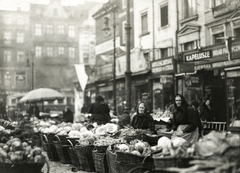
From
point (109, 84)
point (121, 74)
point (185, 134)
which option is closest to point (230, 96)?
point (185, 134)

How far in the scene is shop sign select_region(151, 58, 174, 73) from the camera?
18.1 meters

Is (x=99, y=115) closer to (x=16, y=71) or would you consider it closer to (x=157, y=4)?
(x=157, y=4)

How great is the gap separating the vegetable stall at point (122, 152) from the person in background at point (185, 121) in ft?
2.35

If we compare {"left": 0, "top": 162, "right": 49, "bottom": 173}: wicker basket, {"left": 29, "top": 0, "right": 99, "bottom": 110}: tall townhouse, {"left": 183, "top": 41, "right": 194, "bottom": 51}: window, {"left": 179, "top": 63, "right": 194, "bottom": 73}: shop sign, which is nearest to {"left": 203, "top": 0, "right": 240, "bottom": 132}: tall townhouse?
{"left": 179, "top": 63, "right": 194, "bottom": 73}: shop sign

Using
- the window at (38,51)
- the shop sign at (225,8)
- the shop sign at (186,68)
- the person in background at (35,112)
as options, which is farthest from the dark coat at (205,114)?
the window at (38,51)

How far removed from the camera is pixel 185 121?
8133 millimetres

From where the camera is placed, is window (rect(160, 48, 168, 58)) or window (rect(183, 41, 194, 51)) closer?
window (rect(183, 41, 194, 51))

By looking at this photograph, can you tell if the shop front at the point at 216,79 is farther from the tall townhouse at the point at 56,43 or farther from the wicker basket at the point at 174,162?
the tall townhouse at the point at 56,43

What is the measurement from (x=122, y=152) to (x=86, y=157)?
8.38 ft

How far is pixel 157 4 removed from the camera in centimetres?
2189

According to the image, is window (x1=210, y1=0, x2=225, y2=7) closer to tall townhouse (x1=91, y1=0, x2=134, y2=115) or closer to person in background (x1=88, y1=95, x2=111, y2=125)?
person in background (x1=88, y1=95, x2=111, y2=125)

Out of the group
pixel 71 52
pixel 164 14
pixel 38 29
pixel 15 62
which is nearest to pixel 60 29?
pixel 38 29

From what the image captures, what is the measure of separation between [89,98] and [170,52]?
53.7ft

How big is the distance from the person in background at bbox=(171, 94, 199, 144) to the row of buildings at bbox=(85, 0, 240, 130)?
2.37 meters
